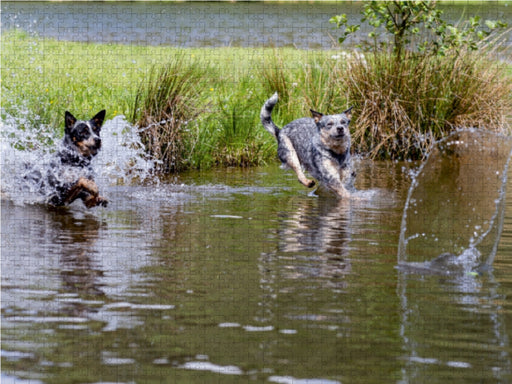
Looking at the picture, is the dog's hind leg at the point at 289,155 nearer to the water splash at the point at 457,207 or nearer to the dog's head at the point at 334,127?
the dog's head at the point at 334,127

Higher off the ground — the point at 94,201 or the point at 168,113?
the point at 168,113

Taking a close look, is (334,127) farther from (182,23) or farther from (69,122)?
(182,23)

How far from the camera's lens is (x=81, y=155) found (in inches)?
439

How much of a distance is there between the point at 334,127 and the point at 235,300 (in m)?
5.74

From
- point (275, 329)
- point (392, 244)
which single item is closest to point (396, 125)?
point (392, 244)

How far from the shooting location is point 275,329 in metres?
6.35

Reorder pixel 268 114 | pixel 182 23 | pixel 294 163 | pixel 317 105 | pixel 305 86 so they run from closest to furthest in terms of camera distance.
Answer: pixel 294 163 → pixel 268 114 → pixel 317 105 → pixel 305 86 → pixel 182 23

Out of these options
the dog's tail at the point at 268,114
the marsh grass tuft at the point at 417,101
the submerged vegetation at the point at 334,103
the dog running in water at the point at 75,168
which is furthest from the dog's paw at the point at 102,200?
the marsh grass tuft at the point at 417,101

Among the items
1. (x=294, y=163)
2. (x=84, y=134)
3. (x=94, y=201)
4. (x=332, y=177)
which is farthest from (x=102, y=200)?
(x=294, y=163)

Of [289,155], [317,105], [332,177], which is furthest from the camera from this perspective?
[317,105]

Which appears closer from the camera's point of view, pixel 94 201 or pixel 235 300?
pixel 235 300

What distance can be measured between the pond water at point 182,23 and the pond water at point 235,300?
61.3 ft

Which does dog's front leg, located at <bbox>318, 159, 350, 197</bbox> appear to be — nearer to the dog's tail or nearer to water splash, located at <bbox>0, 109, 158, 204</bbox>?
the dog's tail

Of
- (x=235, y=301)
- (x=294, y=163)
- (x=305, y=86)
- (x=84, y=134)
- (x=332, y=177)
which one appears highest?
(x=305, y=86)
